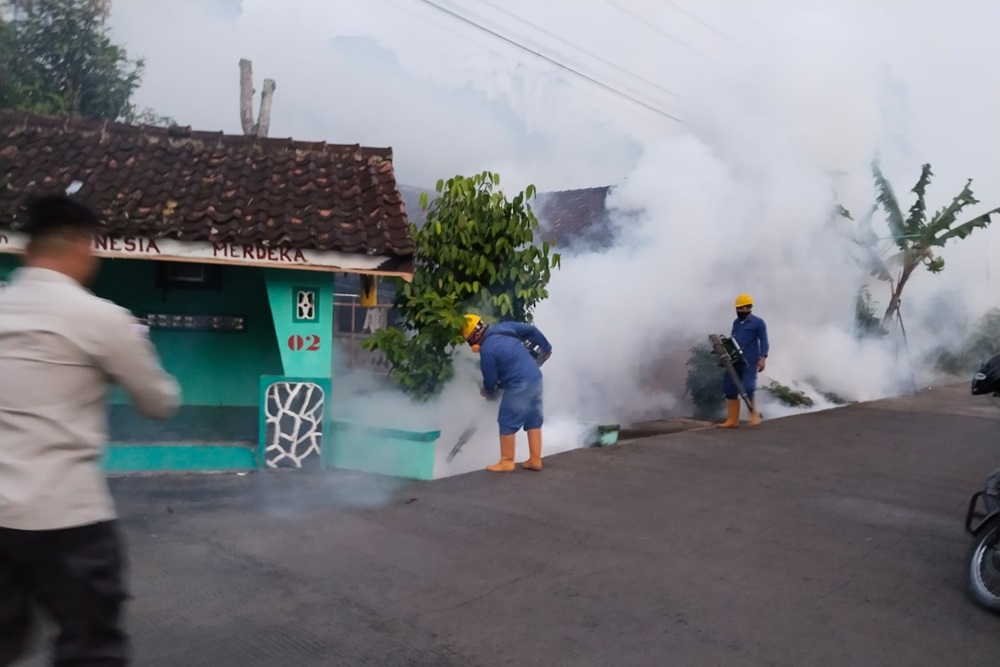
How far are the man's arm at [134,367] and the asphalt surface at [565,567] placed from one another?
1.70m

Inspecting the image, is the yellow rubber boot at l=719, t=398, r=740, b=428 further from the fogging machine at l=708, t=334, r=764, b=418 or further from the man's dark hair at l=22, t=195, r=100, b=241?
the man's dark hair at l=22, t=195, r=100, b=241

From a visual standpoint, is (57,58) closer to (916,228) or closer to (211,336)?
(211,336)

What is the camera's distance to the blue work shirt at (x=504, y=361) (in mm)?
7578

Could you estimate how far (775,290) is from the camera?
14.5 m

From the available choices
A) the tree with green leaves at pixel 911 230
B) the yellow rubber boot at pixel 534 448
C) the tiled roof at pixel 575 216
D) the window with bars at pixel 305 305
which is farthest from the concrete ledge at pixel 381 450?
the tree with green leaves at pixel 911 230

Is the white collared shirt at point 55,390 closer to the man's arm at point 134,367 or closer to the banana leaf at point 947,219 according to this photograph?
the man's arm at point 134,367

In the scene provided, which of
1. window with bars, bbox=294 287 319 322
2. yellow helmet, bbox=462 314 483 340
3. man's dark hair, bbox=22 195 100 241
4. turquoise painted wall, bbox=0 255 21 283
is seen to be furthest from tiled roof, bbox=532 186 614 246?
man's dark hair, bbox=22 195 100 241

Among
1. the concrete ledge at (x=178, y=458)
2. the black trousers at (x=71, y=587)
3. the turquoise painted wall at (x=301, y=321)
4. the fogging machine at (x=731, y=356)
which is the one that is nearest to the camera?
the black trousers at (x=71, y=587)

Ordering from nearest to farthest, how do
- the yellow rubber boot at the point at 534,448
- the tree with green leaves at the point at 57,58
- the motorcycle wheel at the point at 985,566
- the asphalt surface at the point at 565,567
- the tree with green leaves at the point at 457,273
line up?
the asphalt surface at the point at 565,567, the motorcycle wheel at the point at 985,566, the yellow rubber boot at the point at 534,448, the tree with green leaves at the point at 457,273, the tree with green leaves at the point at 57,58

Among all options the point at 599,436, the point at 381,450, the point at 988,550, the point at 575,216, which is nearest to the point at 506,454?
the point at 381,450

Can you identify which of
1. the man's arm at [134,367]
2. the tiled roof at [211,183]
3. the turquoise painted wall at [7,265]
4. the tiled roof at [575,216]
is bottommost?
the man's arm at [134,367]

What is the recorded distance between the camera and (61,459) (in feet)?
8.34

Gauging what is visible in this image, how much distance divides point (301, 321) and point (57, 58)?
9.49 meters

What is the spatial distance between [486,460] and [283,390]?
216 cm
